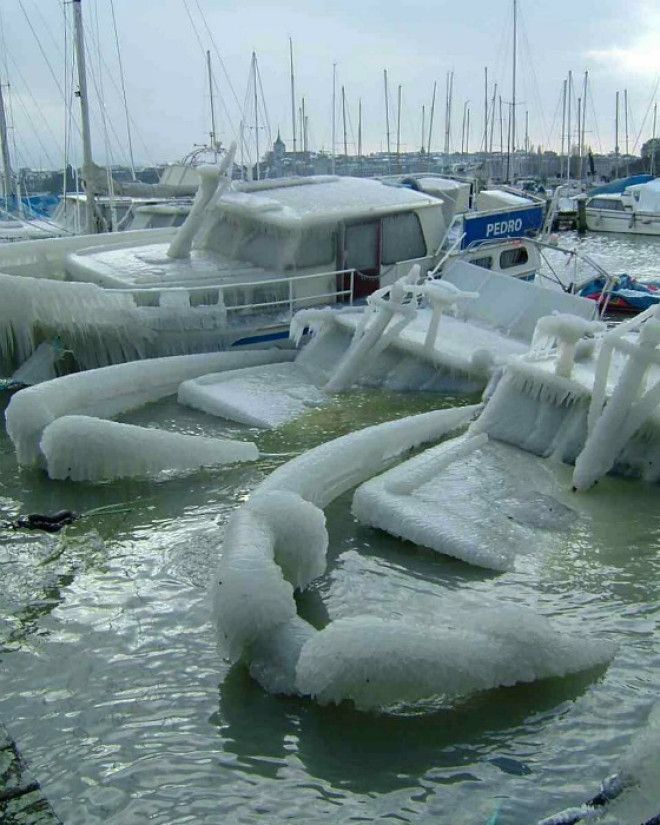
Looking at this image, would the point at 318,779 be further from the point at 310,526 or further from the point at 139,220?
the point at 139,220

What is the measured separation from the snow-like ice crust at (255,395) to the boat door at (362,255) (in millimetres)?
3200

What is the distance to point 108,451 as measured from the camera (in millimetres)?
10375

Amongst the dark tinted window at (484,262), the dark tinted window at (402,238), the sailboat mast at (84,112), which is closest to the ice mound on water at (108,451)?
the dark tinted window at (402,238)

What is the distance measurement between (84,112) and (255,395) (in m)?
11.4

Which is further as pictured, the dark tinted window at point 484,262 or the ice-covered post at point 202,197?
the dark tinted window at point 484,262

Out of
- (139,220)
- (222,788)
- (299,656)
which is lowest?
(222,788)

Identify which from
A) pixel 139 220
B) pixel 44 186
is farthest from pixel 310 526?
pixel 44 186

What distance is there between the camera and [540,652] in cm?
625

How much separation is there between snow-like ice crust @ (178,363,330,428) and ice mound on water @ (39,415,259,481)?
6.03 feet

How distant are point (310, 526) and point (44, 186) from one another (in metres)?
39.5

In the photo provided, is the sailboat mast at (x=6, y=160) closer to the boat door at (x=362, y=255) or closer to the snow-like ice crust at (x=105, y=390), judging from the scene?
the boat door at (x=362, y=255)

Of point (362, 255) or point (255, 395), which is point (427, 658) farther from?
point (362, 255)

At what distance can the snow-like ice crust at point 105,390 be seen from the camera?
10945mm

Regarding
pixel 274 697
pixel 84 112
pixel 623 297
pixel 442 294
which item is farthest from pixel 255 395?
pixel 623 297
